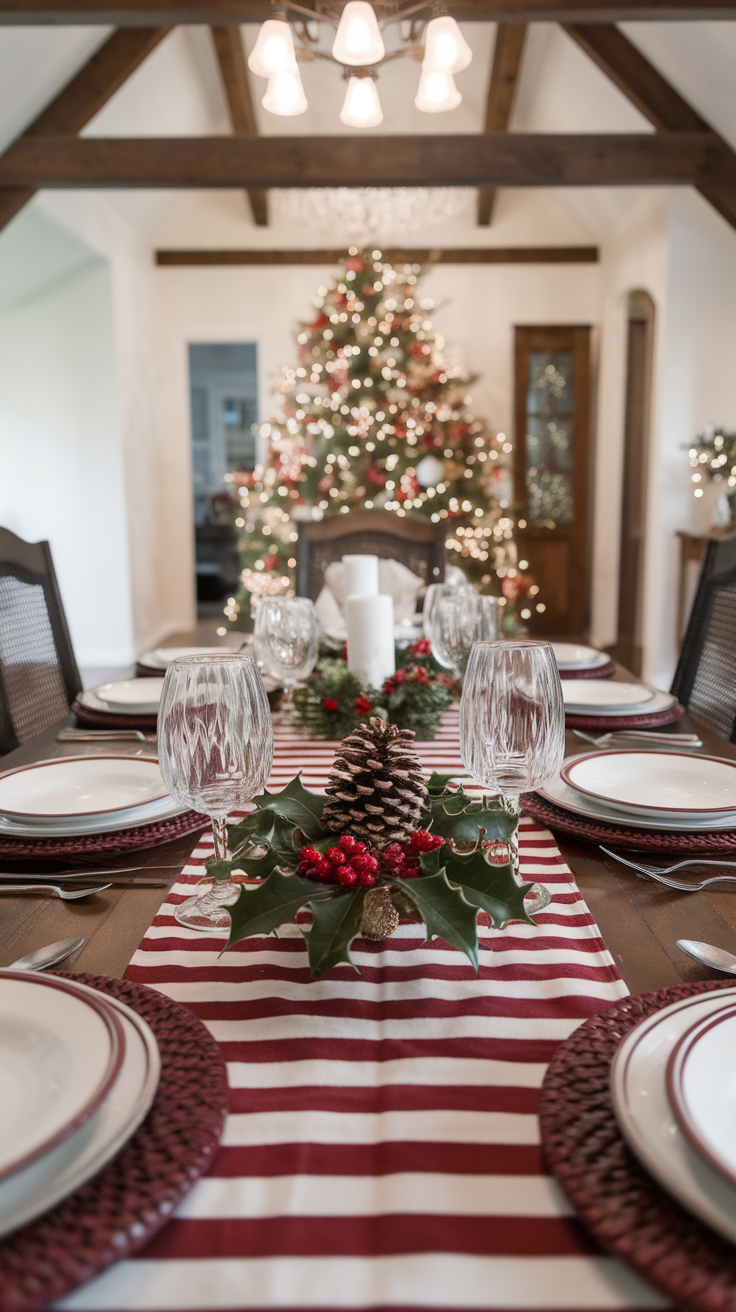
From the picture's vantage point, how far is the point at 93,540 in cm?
553

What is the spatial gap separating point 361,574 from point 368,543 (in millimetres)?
909

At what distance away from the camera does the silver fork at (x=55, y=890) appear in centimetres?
78

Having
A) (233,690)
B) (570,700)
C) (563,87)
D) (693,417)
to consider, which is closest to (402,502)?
(693,417)

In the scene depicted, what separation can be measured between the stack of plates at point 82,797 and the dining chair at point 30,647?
49 centimetres

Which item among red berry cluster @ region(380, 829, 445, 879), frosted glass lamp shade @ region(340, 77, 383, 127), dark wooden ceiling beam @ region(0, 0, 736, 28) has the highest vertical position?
dark wooden ceiling beam @ region(0, 0, 736, 28)

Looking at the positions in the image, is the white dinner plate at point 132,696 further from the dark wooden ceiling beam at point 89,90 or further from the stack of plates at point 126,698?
the dark wooden ceiling beam at point 89,90

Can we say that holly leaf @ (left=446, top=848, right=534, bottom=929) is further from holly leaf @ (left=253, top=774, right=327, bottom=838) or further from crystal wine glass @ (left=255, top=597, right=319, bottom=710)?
crystal wine glass @ (left=255, top=597, right=319, bottom=710)

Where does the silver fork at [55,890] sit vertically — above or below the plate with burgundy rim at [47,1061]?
below

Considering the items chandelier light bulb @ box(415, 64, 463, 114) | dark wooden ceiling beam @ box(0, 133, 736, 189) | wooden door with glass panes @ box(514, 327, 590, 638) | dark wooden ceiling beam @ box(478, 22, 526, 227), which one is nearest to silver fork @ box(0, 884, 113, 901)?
chandelier light bulb @ box(415, 64, 463, 114)

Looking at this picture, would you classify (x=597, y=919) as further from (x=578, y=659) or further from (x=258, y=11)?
(x=258, y=11)

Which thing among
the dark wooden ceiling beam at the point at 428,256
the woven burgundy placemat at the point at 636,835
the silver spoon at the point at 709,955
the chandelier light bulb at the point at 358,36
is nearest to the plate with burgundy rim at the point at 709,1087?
the silver spoon at the point at 709,955

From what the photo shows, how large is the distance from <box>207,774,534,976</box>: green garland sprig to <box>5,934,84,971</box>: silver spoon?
0.37 feet

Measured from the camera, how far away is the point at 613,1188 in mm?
416

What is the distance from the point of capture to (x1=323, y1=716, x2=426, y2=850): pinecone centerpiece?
681mm
